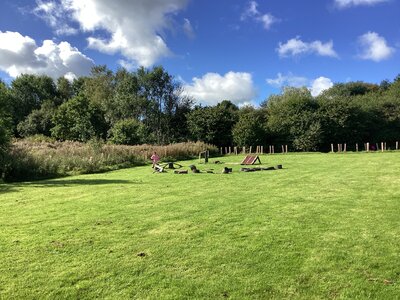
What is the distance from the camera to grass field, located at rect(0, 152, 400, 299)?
3.96 metres

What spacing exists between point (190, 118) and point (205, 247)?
136ft

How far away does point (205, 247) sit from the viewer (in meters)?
5.23

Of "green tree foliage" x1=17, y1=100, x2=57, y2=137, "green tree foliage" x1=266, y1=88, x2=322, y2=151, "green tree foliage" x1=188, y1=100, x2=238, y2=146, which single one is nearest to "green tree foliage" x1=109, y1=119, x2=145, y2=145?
"green tree foliage" x1=188, y1=100, x2=238, y2=146

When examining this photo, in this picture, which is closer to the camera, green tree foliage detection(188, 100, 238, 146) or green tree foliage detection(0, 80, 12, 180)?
green tree foliage detection(0, 80, 12, 180)

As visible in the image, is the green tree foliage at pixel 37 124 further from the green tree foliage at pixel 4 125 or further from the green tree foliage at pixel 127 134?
the green tree foliage at pixel 4 125

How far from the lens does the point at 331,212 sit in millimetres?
7250

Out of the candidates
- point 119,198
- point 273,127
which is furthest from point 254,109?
point 119,198

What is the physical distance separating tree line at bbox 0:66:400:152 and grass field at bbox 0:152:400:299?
90.9ft

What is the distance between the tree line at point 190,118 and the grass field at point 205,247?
27.7m

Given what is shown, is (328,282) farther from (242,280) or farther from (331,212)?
(331,212)

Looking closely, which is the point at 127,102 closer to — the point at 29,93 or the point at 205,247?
the point at 29,93

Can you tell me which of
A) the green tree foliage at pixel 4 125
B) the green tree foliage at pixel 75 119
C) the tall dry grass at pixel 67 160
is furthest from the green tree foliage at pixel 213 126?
the green tree foliage at pixel 4 125

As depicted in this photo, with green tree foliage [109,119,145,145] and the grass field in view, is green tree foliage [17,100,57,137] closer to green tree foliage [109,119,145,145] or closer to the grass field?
green tree foliage [109,119,145,145]

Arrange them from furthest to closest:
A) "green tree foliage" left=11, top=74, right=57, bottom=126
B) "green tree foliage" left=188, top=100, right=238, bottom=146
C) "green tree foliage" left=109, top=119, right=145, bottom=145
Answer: "green tree foliage" left=11, top=74, right=57, bottom=126 → "green tree foliage" left=188, top=100, right=238, bottom=146 → "green tree foliage" left=109, top=119, right=145, bottom=145
